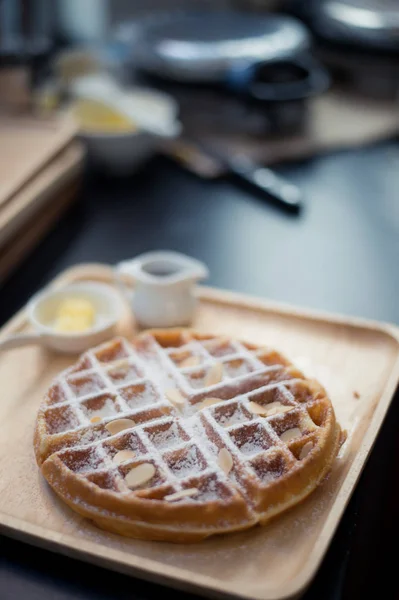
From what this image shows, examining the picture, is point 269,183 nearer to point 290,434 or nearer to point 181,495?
point 290,434

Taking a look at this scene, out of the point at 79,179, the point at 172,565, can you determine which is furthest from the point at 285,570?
the point at 79,179

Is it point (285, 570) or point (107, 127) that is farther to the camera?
point (107, 127)

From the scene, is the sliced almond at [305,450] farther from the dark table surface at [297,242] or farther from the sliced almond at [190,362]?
the sliced almond at [190,362]

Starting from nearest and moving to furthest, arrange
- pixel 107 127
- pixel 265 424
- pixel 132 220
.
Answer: pixel 265 424
pixel 132 220
pixel 107 127

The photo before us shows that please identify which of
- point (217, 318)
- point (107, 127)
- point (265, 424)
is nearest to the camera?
point (265, 424)

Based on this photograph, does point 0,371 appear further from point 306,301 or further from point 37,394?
point 306,301

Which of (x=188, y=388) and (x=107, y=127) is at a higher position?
(x=107, y=127)
